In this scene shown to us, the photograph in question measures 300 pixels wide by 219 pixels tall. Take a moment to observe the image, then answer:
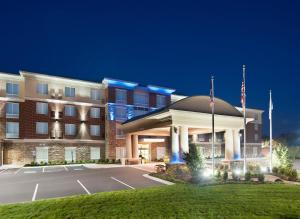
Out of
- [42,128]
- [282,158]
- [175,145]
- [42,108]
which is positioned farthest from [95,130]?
[282,158]

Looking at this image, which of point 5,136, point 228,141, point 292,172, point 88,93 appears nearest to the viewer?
point 292,172

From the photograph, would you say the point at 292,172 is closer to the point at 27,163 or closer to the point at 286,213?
the point at 286,213

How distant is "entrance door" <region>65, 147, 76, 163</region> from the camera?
1531 inches

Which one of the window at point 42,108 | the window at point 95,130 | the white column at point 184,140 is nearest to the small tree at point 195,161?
the white column at point 184,140

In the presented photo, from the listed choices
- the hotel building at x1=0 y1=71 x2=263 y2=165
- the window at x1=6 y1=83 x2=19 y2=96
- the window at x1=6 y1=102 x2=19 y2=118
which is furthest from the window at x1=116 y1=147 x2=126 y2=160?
the window at x1=6 y1=83 x2=19 y2=96

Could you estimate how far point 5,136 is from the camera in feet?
116

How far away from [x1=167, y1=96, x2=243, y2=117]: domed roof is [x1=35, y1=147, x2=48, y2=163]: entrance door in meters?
22.9

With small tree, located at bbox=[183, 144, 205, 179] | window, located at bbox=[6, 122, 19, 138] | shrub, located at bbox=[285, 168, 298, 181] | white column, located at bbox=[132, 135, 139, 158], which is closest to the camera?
small tree, located at bbox=[183, 144, 205, 179]

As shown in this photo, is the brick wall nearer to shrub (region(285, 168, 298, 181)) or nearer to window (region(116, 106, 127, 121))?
window (region(116, 106, 127, 121))

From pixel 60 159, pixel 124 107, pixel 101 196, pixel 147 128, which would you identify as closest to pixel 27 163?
pixel 60 159

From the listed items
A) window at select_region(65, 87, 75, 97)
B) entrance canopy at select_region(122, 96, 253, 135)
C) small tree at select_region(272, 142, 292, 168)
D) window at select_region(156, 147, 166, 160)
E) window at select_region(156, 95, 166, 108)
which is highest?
window at select_region(65, 87, 75, 97)

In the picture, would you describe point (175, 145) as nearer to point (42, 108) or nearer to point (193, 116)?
point (193, 116)

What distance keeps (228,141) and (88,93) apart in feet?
79.0

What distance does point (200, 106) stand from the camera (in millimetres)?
25953
